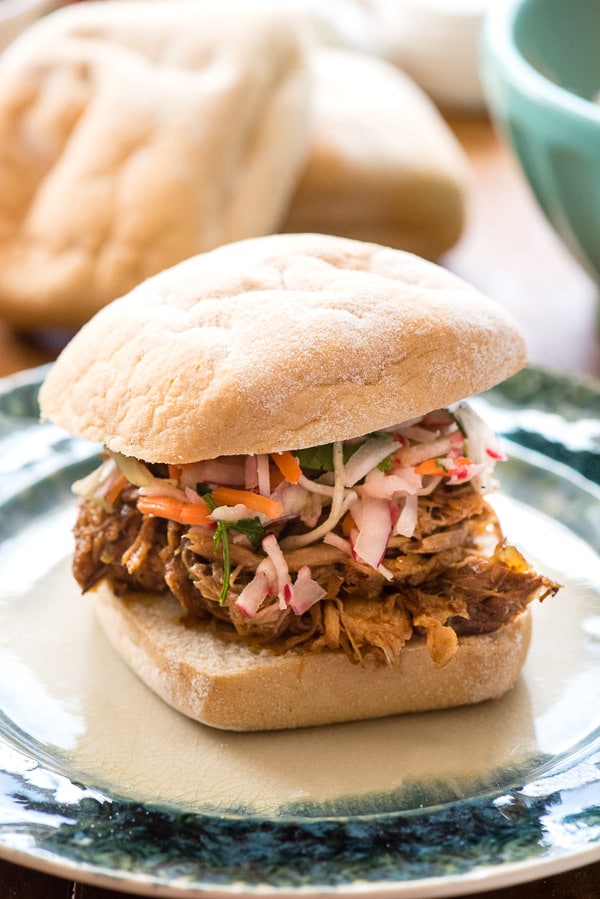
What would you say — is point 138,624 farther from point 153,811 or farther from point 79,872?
point 79,872

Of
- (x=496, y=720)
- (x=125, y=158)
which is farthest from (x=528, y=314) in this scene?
(x=496, y=720)

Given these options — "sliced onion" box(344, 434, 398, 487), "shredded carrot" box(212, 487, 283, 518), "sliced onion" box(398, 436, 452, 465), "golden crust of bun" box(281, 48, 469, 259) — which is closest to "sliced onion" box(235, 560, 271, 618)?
"shredded carrot" box(212, 487, 283, 518)

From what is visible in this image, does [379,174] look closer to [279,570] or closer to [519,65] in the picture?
[519,65]

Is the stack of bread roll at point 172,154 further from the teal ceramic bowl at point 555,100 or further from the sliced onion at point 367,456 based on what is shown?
the sliced onion at point 367,456

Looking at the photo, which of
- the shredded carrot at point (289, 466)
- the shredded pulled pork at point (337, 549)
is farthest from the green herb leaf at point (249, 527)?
the shredded carrot at point (289, 466)

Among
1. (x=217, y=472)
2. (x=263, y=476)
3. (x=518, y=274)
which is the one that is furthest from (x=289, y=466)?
(x=518, y=274)

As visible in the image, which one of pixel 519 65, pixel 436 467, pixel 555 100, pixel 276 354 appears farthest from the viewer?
pixel 519 65

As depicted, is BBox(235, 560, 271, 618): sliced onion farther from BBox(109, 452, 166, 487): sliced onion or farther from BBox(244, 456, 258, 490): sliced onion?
BBox(109, 452, 166, 487): sliced onion

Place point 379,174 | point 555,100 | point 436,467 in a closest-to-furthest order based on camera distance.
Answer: point 436,467 → point 555,100 → point 379,174
